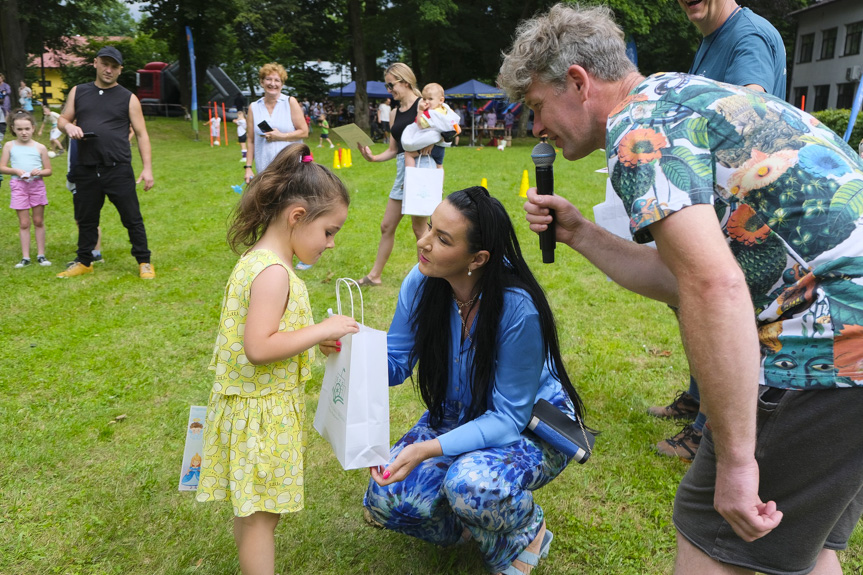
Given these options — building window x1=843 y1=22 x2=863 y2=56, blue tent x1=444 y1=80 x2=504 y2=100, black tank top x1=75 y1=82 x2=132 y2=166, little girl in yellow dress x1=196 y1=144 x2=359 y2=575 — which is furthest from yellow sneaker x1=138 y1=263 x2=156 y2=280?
building window x1=843 y1=22 x2=863 y2=56

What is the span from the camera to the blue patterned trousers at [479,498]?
92.7 inches

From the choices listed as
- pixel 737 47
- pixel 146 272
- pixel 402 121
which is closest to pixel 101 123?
pixel 146 272

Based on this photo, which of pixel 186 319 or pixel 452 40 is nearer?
pixel 186 319

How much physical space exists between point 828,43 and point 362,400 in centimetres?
4591

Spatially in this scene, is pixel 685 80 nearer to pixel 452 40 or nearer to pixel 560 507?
pixel 560 507

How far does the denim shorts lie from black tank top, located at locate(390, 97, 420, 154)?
16.6 ft

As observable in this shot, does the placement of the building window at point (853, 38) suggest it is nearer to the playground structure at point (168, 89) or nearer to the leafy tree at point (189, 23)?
the leafy tree at point (189, 23)

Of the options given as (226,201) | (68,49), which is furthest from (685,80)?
(68,49)

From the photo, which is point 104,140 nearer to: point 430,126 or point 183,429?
point 430,126

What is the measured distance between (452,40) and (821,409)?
32.5 m

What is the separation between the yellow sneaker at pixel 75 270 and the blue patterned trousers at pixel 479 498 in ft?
18.0

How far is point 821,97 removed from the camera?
39969mm

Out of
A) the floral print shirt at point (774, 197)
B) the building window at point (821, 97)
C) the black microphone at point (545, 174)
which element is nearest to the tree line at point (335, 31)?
the building window at point (821, 97)

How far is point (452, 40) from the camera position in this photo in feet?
104
